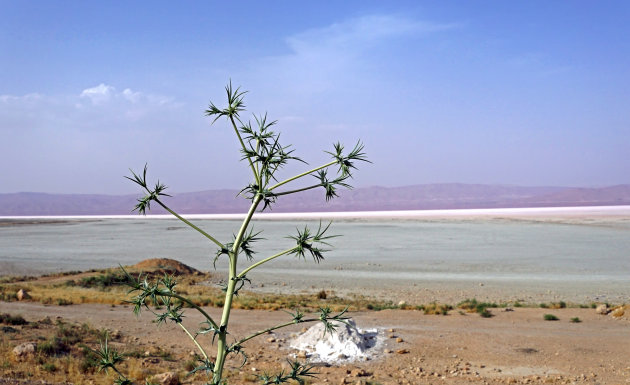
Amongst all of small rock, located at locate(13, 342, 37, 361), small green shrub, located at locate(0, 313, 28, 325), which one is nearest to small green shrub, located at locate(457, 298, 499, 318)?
small rock, located at locate(13, 342, 37, 361)

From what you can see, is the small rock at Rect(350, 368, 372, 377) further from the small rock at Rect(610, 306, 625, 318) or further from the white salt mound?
the small rock at Rect(610, 306, 625, 318)

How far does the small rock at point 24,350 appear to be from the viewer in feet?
40.3

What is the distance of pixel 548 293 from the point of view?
28.2 metres

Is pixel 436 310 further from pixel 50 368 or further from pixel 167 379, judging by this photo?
pixel 50 368

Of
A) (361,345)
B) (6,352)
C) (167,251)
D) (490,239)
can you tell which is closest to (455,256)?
(490,239)

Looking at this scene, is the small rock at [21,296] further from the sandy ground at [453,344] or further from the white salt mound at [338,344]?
the white salt mound at [338,344]

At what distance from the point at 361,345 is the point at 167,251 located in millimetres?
49148

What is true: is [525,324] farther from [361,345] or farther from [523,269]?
[523,269]

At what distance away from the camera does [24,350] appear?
12500 millimetres

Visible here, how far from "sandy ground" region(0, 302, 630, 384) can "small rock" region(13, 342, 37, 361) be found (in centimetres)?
283

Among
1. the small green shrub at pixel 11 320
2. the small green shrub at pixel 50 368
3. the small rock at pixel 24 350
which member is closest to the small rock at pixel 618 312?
the small green shrub at pixel 50 368

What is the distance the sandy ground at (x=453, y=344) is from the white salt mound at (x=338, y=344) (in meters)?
0.29

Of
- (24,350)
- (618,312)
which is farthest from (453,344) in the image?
(24,350)

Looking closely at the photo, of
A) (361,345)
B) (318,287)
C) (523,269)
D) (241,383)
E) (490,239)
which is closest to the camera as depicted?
(241,383)
